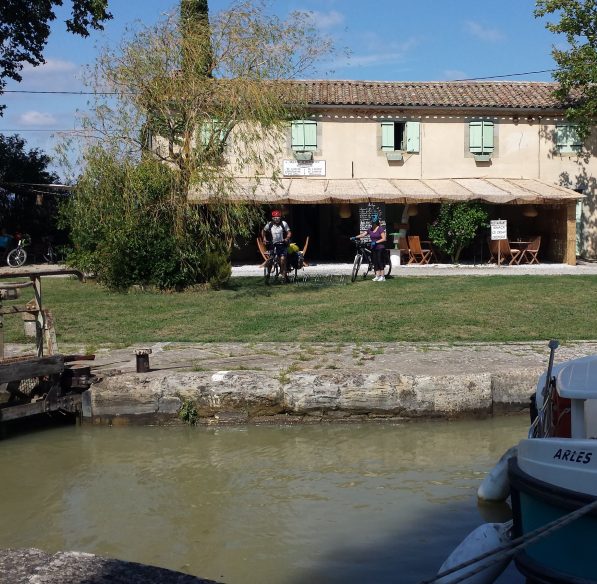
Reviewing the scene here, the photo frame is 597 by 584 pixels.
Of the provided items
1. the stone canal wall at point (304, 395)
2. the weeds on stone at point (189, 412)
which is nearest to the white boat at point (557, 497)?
the stone canal wall at point (304, 395)

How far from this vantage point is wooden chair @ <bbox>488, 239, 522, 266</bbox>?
80.6ft

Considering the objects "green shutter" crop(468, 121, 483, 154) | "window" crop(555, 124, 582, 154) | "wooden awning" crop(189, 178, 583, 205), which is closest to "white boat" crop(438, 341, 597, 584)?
"wooden awning" crop(189, 178, 583, 205)

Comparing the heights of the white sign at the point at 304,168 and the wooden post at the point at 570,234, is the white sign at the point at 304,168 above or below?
above

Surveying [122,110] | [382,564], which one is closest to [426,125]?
[122,110]

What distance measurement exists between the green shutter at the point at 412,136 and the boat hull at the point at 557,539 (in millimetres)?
22879

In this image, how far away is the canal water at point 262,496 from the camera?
558 centimetres

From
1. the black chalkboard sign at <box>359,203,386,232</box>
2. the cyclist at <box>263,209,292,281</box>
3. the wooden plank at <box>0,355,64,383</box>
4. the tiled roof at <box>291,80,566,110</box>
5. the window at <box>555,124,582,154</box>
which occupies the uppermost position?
the tiled roof at <box>291,80,566,110</box>

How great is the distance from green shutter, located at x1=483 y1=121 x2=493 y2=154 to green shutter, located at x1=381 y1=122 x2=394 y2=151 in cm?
304

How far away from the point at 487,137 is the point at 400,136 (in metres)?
2.81

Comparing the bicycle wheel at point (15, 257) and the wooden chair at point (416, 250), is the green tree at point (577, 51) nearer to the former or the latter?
the wooden chair at point (416, 250)

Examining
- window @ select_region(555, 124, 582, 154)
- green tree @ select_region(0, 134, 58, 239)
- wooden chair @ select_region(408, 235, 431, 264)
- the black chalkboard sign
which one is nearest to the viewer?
wooden chair @ select_region(408, 235, 431, 264)

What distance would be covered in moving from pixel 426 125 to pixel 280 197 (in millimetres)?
6125

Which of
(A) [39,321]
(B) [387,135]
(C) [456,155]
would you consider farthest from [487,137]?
(A) [39,321]

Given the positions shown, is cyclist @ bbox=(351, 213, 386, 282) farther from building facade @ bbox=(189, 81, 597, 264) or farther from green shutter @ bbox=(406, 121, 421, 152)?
green shutter @ bbox=(406, 121, 421, 152)
